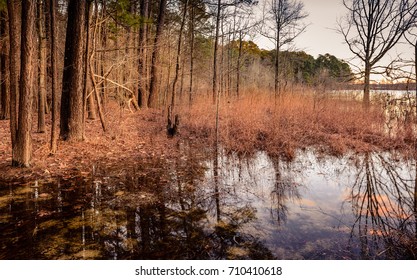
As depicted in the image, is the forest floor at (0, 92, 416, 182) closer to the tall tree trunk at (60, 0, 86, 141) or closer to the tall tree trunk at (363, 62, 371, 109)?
the tall tree trunk at (60, 0, 86, 141)

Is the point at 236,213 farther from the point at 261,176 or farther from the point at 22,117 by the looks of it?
the point at 22,117

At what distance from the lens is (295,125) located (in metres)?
10.2

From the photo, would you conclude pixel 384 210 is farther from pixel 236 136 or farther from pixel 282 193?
pixel 236 136

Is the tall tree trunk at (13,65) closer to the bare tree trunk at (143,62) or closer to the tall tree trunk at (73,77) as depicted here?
the tall tree trunk at (73,77)

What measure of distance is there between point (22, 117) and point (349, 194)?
626 cm

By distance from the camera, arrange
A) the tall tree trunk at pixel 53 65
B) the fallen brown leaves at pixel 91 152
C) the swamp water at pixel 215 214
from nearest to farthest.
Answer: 1. the swamp water at pixel 215 214
2. the fallen brown leaves at pixel 91 152
3. the tall tree trunk at pixel 53 65

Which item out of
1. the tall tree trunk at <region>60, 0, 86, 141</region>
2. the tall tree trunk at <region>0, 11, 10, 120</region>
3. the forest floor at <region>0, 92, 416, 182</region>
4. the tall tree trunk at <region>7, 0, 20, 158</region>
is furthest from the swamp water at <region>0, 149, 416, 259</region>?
the tall tree trunk at <region>0, 11, 10, 120</region>

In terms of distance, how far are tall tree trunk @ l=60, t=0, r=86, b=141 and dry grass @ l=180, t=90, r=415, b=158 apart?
3.75m

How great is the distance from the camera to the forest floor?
6.66 m

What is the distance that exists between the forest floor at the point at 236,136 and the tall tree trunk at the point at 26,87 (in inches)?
12.0

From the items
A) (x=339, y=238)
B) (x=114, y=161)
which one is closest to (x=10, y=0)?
(x=114, y=161)

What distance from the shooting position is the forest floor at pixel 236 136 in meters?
6.66

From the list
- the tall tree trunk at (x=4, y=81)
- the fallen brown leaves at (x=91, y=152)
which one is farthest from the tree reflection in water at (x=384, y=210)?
the tall tree trunk at (x=4, y=81)

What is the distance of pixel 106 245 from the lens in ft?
10.8
